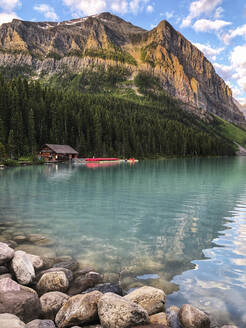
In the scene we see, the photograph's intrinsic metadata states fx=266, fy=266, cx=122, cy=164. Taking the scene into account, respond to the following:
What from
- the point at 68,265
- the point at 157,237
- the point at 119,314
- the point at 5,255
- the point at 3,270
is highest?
the point at 5,255

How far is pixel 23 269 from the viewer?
8.97 m

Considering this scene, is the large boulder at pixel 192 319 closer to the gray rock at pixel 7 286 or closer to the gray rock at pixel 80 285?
the gray rock at pixel 80 285

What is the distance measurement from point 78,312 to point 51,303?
109 centimetres

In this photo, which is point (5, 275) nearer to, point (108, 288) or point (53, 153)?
point (108, 288)

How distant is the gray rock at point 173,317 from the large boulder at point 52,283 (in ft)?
11.0

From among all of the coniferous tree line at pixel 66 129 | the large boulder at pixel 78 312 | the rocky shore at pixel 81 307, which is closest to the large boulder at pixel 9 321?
the rocky shore at pixel 81 307

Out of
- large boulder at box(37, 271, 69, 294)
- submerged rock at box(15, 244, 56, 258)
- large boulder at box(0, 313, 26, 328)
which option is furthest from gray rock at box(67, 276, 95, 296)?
submerged rock at box(15, 244, 56, 258)

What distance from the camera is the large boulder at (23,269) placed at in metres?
8.77

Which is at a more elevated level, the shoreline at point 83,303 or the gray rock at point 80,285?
the shoreline at point 83,303

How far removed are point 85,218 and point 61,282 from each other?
33.9ft

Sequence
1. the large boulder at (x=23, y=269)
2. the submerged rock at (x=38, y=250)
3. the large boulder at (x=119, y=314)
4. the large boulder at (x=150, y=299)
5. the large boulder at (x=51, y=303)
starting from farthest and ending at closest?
1. the submerged rock at (x=38, y=250)
2. the large boulder at (x=23, y=269)
3. the large boulder at (x=150, y=299)
4. the large boulder at (x=51, y=303)
5. the large boulder at (x=119, y=314)

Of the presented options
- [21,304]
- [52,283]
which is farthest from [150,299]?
[21,304]

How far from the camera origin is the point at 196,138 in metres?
181

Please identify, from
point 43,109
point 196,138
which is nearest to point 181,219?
point 43,109
